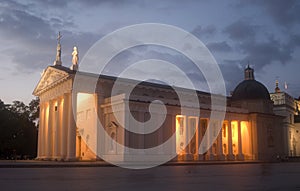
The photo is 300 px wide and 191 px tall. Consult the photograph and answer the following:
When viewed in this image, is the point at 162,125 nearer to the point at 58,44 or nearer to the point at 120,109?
the point at 120,109

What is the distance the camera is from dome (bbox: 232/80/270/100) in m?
71.9

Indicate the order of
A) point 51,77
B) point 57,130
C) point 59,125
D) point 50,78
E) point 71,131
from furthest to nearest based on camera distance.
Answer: point 50,78, point 51,77, point 57,130, point 59,125, point 71,131

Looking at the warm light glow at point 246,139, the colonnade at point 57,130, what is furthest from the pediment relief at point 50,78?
the warm light glow at point 246,139

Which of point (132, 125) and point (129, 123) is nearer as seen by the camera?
point (129, 123)

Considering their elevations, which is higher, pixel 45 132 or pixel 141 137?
pixel 45 132

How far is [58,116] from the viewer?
54.2m

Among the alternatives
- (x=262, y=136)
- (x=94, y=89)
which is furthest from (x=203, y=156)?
(x=94, y=89)

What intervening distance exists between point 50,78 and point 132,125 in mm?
17613

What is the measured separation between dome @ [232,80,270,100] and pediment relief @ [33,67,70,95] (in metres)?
35.7

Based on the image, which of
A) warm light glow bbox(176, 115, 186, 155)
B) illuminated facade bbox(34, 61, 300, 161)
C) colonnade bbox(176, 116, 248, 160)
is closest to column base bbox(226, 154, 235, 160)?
colonnade bbox(176, 116, 248, 160)

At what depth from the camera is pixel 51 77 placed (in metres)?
58.0

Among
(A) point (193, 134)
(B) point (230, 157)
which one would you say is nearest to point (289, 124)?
(B) point (230, 157)

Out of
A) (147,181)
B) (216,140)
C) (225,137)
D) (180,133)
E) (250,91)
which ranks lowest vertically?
(147,181)

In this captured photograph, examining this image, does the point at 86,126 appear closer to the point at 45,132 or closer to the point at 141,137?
the point at 45,132
